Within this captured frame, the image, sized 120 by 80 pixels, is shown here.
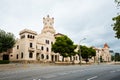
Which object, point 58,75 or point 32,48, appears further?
point 32,48

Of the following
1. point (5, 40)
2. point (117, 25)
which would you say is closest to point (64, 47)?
point (5, 40)

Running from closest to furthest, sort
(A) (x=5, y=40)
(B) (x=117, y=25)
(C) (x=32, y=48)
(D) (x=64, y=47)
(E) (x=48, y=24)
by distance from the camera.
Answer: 1. (B) (x=117, y=25)
2. (A) (x=5, y=40)
3. (D) (x=64, y=47)
4. (C) (x=32, y=48)
5. (E) (x=48, y=24)

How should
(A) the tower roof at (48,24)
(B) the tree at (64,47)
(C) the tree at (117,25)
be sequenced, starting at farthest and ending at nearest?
(A) the tower roof at (48,24), (B) the tree at (64,47), (C) the tree at (117,25)

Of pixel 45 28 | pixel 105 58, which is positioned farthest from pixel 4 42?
pixel 105 58

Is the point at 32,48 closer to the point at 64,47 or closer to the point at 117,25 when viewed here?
the point at 64,47

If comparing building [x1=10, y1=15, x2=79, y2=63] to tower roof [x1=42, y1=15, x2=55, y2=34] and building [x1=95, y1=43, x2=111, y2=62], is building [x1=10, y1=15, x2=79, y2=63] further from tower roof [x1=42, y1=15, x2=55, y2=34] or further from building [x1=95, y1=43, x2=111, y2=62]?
building [x1=95, y1=43, x2=111, y2=62]

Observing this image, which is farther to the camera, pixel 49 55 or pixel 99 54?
pixel 99 54

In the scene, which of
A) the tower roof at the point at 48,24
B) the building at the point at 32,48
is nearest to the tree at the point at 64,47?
the building at the point at 32,48

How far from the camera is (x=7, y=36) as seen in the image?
52.2 m

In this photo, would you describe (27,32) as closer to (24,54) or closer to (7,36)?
(24,54)

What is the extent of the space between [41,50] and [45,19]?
2560 cm

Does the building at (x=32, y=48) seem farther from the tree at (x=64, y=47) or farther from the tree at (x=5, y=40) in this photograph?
the tree at (x=5, y=40)

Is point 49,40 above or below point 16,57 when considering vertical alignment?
above

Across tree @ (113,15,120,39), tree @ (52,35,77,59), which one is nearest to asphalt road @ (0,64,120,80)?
tree @ (113,15,120,39)
